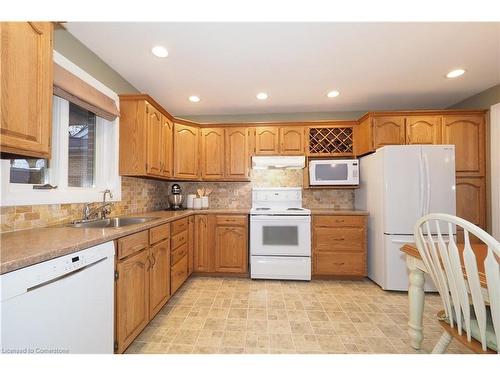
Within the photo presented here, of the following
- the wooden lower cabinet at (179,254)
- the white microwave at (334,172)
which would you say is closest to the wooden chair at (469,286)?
the white microwave at (334,172)

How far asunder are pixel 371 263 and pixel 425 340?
1120 millimetres

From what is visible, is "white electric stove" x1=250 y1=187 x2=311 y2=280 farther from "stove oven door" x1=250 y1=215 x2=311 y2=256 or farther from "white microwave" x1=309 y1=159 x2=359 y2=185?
"white microwave" x1=309 y1=159 x2=359 y2=185

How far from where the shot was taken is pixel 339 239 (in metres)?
2.70

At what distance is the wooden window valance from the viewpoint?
1499 mm

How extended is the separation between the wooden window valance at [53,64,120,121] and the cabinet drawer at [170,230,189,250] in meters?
1.35

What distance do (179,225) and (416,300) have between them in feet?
6.88

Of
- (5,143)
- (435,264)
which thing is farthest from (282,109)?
(5,143)

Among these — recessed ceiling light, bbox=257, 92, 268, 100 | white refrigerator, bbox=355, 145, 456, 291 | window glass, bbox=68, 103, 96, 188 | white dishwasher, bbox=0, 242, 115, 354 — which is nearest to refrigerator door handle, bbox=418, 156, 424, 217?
white refrigerator, bbox=355, 145, 456, 291

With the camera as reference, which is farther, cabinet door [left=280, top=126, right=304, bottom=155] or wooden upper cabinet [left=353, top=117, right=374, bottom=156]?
cabinet door [left=280, top=126, right=304, bottom=155]

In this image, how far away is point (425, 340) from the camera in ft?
5.28

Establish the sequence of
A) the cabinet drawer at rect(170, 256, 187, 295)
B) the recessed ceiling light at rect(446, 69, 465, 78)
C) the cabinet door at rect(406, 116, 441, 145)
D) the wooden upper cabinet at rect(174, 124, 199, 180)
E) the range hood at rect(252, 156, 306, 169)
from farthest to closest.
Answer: the range hood at rect(252, 156, 306, 169), the wooden upper cabinet at rect(174, 124, 199, 180), the cabinet door at rect(406, 116, 441, 145), the recessed ceiling light at rect(446, 69, 465, 78), the cabinet drawer at rect(170, 256, 187, 295)

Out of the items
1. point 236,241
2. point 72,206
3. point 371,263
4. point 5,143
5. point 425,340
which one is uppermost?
point 5,143

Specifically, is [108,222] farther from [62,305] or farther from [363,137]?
[363,137]
